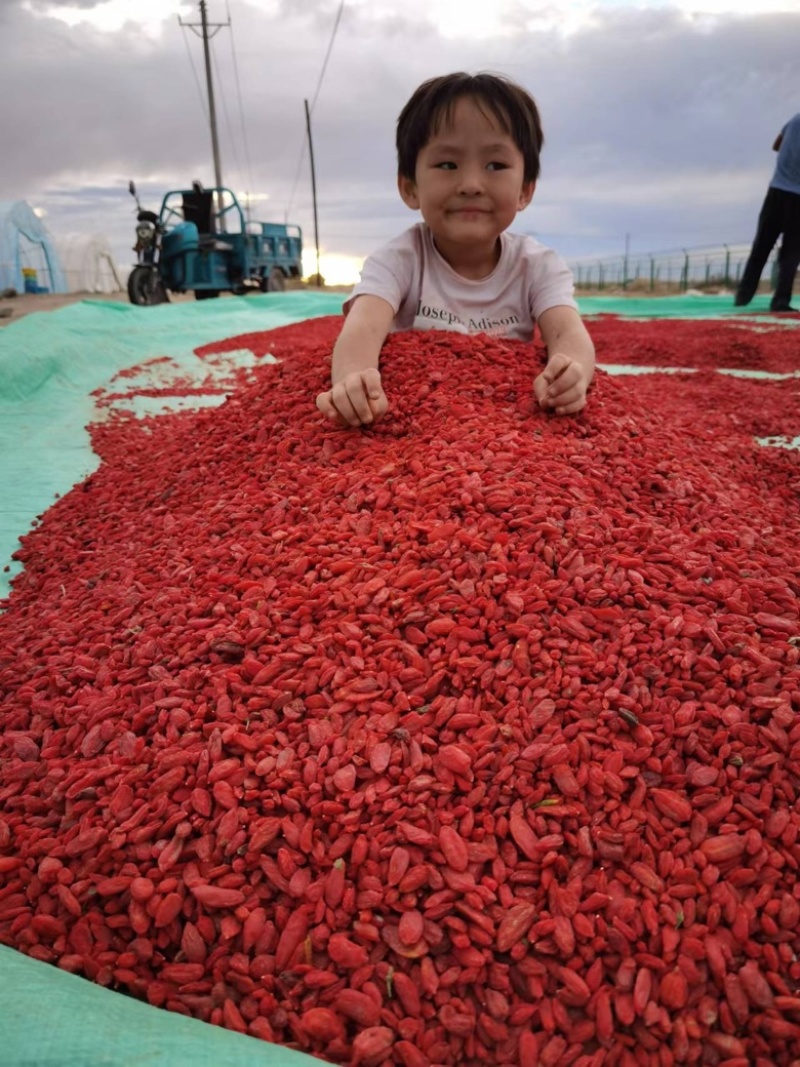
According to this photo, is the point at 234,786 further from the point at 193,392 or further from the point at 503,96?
the point at 193,392

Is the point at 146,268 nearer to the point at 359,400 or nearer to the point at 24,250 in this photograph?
the point at 359,400

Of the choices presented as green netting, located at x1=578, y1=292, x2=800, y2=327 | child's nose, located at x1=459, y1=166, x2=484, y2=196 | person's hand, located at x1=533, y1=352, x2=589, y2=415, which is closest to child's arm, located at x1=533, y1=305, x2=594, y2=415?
person's hand, located at x1=533, y1=352, x2=589, y2=415

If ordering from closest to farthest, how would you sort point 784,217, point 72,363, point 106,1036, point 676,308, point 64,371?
1. point 106,1036
2. point 64,371
3. point 72,363
4. point 784,217
5. point 676,308

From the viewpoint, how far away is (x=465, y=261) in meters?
2.41

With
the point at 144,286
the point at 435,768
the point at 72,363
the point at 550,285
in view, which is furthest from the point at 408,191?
the point at 144,286

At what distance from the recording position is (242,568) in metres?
1.50

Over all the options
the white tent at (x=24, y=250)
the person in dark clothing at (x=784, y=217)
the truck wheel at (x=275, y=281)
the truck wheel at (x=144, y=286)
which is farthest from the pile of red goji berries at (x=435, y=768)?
the white tent at (x=24, y=250)

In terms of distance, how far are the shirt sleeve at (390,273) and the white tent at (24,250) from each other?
1933cm

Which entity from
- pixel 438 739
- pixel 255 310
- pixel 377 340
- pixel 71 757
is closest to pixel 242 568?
pixel 71 757

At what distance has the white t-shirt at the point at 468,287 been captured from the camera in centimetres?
235

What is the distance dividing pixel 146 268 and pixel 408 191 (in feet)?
28.4

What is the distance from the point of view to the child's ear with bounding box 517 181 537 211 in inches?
92.4

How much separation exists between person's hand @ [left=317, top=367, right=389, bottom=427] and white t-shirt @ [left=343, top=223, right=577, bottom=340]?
563mm

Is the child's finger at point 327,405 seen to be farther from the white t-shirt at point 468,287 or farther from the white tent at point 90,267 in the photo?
the white tent at point 90,267
